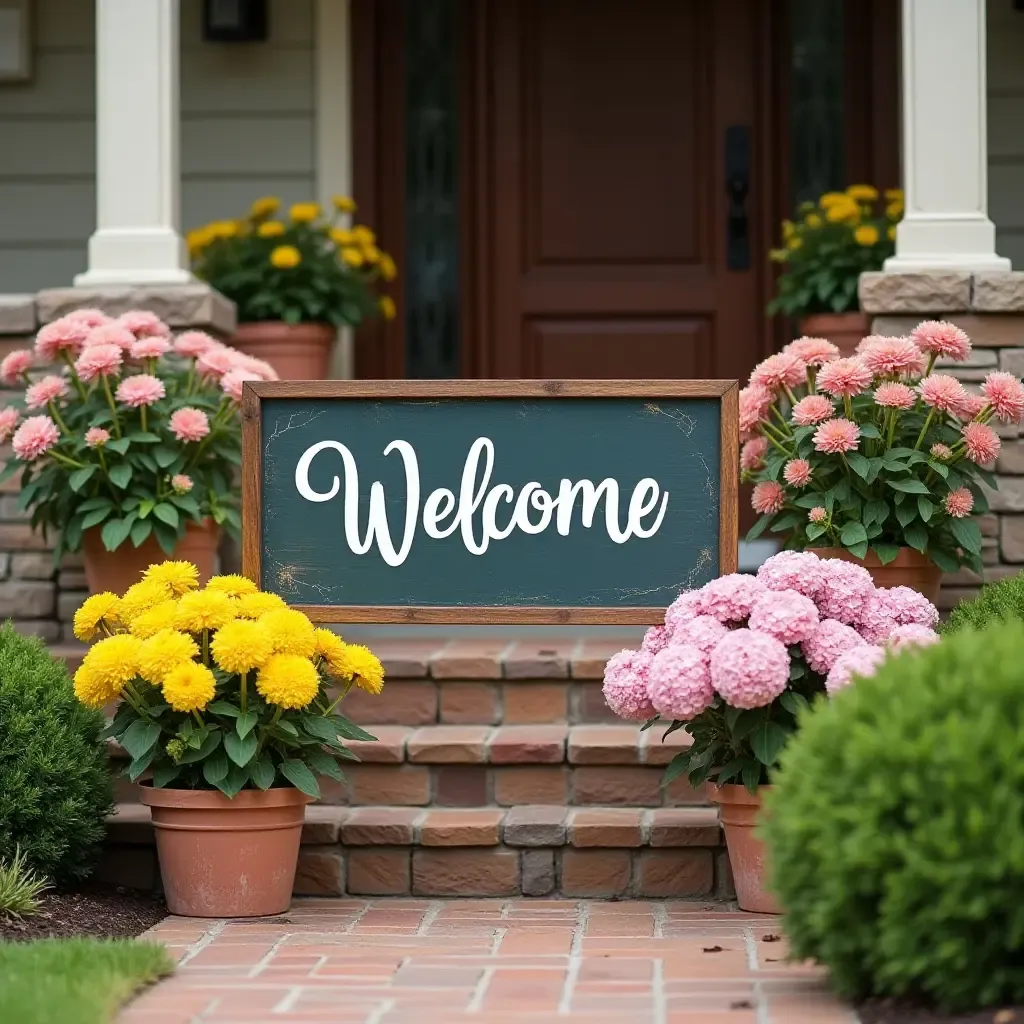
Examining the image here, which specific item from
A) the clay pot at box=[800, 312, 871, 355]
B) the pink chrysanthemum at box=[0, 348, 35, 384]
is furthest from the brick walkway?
the clay pot at box=[800, 312, 871, 355]

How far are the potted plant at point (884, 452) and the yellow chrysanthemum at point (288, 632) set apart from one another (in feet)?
4.24

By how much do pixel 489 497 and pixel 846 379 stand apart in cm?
103

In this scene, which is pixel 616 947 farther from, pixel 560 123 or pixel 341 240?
pixel 560 123

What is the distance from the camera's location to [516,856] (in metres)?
3.99

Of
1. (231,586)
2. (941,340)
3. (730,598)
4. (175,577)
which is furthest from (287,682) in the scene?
(941,340)

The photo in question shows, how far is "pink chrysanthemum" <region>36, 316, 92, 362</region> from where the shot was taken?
4582 millimetres

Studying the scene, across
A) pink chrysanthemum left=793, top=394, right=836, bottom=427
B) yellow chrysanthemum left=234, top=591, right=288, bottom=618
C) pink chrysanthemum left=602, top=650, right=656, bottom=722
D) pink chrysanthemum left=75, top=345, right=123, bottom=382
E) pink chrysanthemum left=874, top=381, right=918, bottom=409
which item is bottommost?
pink chrysanthemum left=602, top=650, right=656, bottom=722

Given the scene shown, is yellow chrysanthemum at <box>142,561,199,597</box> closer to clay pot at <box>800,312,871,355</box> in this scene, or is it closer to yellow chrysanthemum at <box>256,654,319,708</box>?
yellow chrysanthemum at <box>256,654,319,708</box>

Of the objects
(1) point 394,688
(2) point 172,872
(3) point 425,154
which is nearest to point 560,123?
(3) point 425,154

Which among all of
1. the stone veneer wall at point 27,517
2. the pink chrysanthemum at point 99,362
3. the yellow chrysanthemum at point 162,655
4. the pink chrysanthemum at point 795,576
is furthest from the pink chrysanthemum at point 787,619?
the stone veneer wall at point 27,517

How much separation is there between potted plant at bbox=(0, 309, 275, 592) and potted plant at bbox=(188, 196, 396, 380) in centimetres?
97

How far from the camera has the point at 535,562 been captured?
154 inches

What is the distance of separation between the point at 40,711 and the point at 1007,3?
436cm

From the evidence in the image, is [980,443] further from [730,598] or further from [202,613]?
[202,613]
